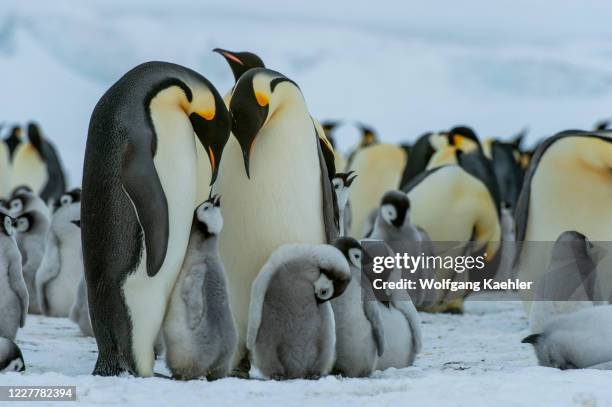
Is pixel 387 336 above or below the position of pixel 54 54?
below

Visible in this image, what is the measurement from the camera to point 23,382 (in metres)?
3.54

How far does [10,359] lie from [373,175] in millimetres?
7374

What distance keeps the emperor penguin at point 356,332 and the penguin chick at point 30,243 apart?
10.4 feet

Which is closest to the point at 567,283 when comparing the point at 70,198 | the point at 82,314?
the point at 82,314

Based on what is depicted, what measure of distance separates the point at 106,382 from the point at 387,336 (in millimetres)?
1205

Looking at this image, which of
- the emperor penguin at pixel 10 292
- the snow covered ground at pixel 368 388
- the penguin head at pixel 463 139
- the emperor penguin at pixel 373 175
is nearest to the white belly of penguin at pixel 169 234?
the snow covered ground at pixel 368 388

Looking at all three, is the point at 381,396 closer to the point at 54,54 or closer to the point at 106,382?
the point at 106,382

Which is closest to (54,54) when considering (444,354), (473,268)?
(473,268)

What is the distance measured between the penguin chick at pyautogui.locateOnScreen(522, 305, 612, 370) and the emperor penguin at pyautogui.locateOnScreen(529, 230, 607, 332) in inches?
22.3

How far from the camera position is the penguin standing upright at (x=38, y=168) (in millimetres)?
13594

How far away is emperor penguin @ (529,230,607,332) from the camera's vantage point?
4.93 m

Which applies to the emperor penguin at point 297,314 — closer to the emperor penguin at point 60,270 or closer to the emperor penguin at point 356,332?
the emperor penguin at point 356,332

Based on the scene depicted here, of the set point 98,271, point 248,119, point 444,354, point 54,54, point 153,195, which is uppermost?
point 54,54

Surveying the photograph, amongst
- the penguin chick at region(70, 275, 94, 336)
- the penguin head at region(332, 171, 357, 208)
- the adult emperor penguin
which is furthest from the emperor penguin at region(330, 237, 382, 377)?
the penguin chick at region(70, 275, 94, 336)
